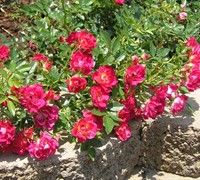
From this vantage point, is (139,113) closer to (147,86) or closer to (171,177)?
(147,86)

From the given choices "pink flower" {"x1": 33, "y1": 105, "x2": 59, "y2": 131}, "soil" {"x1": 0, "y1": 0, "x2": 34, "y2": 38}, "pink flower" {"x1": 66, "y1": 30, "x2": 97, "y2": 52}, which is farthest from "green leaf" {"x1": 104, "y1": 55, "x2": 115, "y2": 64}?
"soil" {"x1": 0, "y1": 0, "x2": 34, "y2": 38}

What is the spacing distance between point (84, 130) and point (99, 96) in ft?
0.60

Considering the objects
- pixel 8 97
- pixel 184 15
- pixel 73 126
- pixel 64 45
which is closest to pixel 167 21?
pixel 184 15

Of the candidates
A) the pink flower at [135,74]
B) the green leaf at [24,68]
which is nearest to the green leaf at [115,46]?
the pink flower at [135,74]

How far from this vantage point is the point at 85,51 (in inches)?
97.4

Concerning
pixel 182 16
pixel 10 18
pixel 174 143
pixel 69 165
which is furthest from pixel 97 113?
pixel 10 18

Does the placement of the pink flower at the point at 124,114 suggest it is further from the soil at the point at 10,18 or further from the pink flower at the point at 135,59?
the soil at the point at 10,18

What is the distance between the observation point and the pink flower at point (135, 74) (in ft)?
8.25

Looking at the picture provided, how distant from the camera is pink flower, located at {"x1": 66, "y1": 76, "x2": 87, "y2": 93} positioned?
2403 millimetres

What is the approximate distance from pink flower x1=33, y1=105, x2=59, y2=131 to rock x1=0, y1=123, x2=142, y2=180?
7.1 inches

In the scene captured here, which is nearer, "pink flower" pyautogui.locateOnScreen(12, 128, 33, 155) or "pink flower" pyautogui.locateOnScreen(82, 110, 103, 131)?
"pink flower" pyautogui.locateOnScreen(12, 128, 33, 155)

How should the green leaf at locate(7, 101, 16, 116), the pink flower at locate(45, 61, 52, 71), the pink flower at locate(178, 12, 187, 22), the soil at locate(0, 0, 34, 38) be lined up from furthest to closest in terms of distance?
the soil at locate(0, 0, 34, 38) < the pink flower at locate(178, 12, 187, 22) < the pink flower at locate(45, 61, 52, 71) < the green leaf at locate(7, 101, 16, 116)

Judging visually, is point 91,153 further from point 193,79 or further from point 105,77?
point 193,79

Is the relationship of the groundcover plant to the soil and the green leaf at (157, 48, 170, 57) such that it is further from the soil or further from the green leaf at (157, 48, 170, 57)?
the soil
